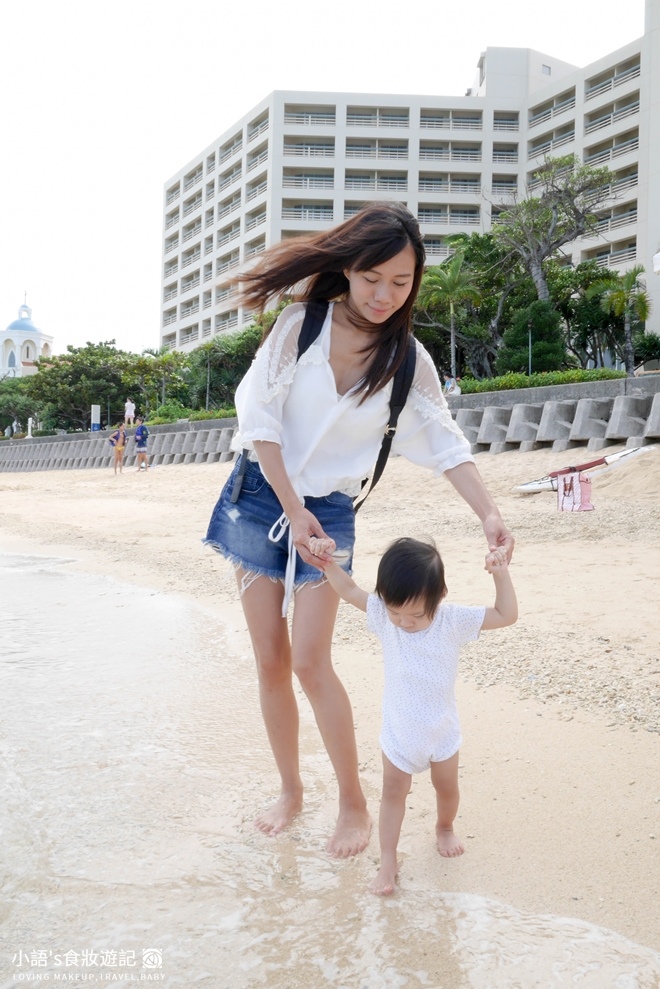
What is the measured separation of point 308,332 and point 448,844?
1527 mm

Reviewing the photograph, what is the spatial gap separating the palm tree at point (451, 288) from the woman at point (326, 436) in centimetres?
2784

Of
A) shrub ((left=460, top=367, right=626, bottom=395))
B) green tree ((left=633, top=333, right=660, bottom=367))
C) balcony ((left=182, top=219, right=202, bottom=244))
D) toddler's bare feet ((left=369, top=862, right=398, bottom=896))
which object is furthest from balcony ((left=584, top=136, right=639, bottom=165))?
toddler's bare feet ((left=369, top=862, right=398, bottom=896))

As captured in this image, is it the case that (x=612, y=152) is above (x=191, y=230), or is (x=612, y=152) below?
below

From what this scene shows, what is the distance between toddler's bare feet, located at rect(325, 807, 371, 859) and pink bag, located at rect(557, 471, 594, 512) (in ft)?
22.0

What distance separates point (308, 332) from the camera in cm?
247

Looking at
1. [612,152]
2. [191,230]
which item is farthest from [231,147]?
[612,152]

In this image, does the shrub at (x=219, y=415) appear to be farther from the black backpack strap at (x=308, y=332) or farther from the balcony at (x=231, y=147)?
the balcony at (x=231, y=147)

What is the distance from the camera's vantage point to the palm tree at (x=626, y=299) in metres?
29.0

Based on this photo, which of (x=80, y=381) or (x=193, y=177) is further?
(x=193, y=177)

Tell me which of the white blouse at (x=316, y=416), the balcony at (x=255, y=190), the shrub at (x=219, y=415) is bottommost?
the white blouse at (x=316, y=416)

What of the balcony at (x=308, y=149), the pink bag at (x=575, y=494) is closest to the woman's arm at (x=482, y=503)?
the pink bag at (x=575, y=494)

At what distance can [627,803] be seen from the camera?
2.63 m

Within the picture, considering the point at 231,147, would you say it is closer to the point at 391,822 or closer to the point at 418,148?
the point at 418,148

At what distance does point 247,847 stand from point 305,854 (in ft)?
0.60
